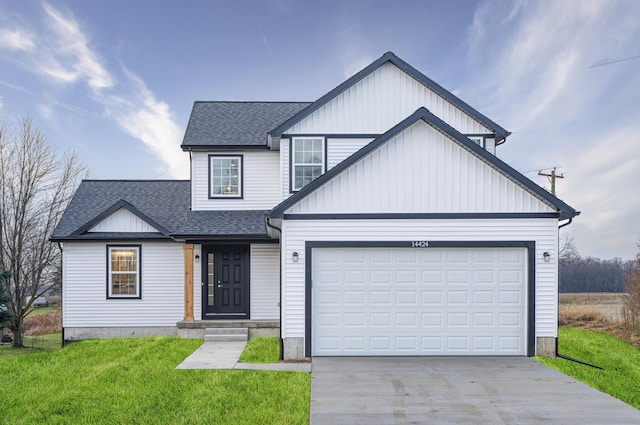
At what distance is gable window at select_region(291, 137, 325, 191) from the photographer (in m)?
10.8

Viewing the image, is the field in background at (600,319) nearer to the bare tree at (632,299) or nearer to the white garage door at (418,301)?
the bare tree at (632,299)

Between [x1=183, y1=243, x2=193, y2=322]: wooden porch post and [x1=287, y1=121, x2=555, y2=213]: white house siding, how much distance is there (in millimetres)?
4554

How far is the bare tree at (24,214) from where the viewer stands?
12.3 metres

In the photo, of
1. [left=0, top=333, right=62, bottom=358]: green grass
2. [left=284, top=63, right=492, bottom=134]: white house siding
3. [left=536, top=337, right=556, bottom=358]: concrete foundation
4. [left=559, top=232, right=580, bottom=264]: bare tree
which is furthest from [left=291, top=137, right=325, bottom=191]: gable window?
[left=559, top=232, right=580, bottom=264]: bare tree

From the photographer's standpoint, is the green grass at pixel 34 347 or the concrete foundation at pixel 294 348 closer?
the concrete foundation at pixel 294 348

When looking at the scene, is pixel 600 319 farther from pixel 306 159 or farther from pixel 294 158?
pixel 294 158

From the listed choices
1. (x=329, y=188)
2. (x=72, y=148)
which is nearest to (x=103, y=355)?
(x=329, y=188)

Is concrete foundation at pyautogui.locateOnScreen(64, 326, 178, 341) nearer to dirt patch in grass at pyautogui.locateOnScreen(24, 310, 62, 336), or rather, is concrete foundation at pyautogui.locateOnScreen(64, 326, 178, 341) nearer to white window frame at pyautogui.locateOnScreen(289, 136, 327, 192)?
white window frame at pyautogui.locateOnScreen(289, 136, 327, 192)

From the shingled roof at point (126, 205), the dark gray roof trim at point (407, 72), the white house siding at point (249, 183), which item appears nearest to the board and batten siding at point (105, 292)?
the shingled roof at point (126, 205)

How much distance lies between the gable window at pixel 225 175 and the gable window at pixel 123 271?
309 cm

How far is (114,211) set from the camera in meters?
11.2

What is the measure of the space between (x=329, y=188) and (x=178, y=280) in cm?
638

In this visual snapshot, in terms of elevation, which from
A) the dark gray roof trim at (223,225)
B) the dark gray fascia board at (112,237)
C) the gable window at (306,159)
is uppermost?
the gable window at (306,159)

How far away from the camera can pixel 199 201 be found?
11.9m
